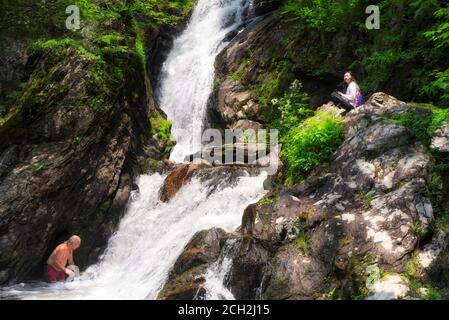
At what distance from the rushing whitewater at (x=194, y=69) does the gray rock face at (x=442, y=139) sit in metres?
10.6

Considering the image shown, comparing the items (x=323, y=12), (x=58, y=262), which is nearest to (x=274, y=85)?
(x=323, y=12)

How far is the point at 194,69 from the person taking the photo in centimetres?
1961

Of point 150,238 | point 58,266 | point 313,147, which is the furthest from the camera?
point 150,238

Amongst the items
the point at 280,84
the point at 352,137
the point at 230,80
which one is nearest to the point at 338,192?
the point at 352,137

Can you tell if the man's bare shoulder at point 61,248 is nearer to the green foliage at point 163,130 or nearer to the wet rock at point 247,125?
the green foliage at point 163,130

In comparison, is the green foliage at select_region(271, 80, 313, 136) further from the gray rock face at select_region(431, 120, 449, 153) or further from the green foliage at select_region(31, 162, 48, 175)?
the green foliage at select_region(31, 162, 48, 175)

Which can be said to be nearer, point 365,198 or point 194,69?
point 365,198

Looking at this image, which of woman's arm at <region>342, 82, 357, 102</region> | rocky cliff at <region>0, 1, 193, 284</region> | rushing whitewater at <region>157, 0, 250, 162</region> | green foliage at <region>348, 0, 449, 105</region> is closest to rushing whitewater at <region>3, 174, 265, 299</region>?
rocky cliff at <region>0, 1, 193, 284</region>

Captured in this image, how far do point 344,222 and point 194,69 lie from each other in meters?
14.0

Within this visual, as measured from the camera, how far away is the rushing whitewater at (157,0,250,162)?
17891 mm

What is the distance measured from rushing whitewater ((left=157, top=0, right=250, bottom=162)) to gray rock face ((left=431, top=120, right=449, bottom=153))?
34.9 feet

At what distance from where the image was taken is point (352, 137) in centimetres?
853

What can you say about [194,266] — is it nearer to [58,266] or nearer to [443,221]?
[58,266]

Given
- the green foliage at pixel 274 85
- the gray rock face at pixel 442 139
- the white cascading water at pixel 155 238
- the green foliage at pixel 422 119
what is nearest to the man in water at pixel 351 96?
the green foliage at pixel 422 119
